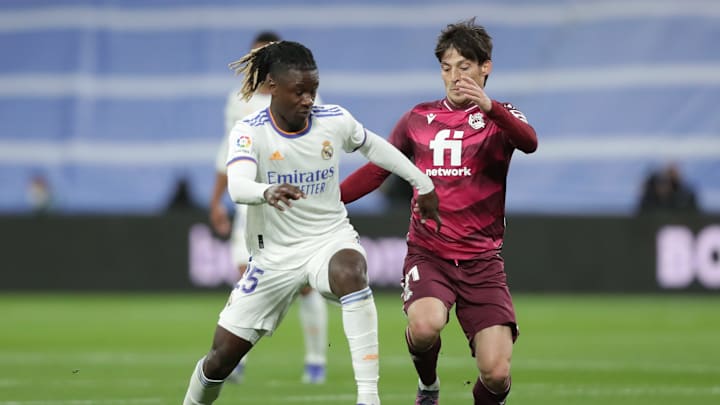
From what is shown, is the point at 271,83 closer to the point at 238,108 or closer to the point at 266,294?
the point at 266,294

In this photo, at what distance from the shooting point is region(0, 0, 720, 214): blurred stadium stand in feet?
84.8

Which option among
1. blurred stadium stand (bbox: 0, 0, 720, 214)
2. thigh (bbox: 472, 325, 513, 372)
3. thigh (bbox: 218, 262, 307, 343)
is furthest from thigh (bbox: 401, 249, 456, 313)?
blurred stadium stand (bbox: 0, 0, 720, 214)

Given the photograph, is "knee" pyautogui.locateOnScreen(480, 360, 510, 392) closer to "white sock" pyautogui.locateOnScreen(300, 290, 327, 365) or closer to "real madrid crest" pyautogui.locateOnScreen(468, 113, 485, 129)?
"real madrid crest" pyautogui.locateOnScreen(468, 113, 485, 129)

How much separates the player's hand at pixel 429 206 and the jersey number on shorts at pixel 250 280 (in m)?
0.86

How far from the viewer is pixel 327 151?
674 cm

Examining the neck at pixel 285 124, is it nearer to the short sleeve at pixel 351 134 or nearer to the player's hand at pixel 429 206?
the short sleeve at pixel 351 134

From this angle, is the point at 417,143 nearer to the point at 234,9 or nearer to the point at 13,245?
the point at 13,245

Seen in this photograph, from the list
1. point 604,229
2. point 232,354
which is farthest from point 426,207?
point 604,229

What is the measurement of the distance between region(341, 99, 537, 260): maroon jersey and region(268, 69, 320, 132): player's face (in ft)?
2.92

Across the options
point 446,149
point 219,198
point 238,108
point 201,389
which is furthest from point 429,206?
point 219,198

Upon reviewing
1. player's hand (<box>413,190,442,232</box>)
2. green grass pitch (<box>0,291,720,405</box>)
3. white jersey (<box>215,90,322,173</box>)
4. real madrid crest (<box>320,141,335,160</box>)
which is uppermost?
real madrid crest (<box>320,141,335,160</box>)

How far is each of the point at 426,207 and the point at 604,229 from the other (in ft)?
43.3

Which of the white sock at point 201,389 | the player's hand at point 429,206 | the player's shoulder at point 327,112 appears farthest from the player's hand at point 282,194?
the white sock at point 201,389

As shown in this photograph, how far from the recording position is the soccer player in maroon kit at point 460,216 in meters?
7.14
